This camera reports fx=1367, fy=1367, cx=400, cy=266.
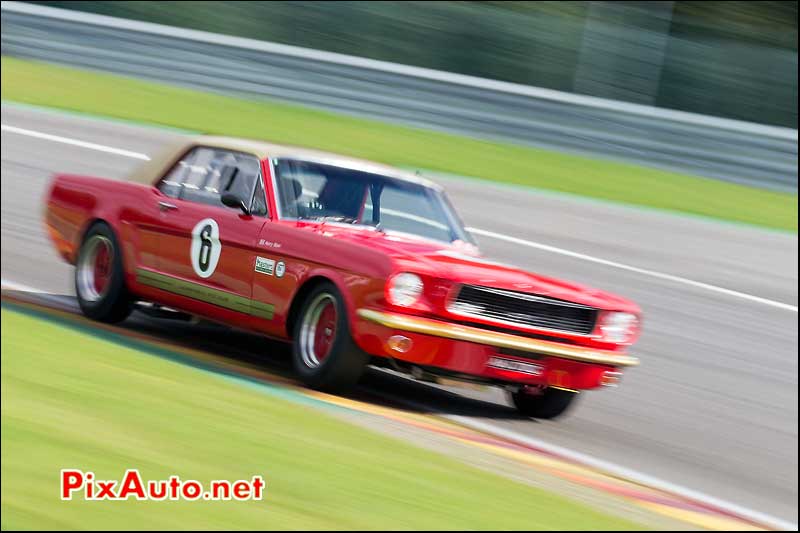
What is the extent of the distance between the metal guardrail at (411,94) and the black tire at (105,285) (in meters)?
7.40

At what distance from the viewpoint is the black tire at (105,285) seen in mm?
8297

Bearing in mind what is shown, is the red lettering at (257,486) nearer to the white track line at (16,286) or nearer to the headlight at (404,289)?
the headlight at (404,289)

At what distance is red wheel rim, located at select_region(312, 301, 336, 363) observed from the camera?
691cm

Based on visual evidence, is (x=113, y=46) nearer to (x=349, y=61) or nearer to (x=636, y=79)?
(x=349, y=61)

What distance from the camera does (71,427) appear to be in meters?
5.33

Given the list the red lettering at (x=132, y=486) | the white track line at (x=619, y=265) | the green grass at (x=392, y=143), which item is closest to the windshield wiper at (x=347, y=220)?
the red lettering at (x=132, y=486)

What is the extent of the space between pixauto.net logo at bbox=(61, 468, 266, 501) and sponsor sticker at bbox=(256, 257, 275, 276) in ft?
8.34

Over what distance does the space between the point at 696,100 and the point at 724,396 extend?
7.23 metres

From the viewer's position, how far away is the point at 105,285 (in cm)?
844

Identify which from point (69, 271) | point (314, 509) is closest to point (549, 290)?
point (314, 509)

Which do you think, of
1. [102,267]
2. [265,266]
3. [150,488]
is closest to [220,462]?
[150,488]

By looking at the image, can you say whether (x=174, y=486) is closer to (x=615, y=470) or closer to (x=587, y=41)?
(x=615, y=470)

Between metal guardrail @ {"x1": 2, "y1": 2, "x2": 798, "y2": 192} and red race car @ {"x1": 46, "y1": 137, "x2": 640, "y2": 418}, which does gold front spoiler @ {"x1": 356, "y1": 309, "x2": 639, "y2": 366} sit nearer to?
red race car @ {"x1": 46, "y1": 137, "x2": 640, "y2": 418}

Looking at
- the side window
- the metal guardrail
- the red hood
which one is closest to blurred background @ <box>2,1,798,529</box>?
the metal guardrail
